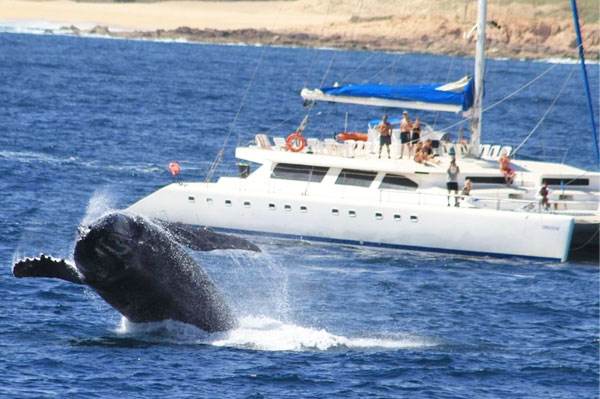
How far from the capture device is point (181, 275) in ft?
85.5

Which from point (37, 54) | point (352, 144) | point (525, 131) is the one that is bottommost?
point (352, 144)

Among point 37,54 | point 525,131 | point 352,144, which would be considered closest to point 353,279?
point 352,144

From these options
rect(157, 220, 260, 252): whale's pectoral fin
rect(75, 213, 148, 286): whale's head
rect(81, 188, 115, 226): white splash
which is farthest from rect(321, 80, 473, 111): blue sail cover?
rect(75, 213, 148, 286): whale's head

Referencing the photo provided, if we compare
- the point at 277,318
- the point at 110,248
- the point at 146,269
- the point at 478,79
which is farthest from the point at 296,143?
the point at 110,248

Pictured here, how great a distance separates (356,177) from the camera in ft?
134

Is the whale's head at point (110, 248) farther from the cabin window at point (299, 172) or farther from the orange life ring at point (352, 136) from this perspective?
the orange life ring at point (352, 136)

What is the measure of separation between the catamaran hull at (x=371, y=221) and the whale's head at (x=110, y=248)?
15184 millimetres

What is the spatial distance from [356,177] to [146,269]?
16648 mm

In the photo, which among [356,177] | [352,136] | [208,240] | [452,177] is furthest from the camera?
[352,136]

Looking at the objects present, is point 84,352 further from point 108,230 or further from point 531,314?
point 531,314

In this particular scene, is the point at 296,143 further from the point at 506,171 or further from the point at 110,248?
the point at 110,248

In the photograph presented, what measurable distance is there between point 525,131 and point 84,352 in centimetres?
5725

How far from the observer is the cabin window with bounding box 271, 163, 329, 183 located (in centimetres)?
4131

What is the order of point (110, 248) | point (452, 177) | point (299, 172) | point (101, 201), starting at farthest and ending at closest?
point (101, 201), point (299, 172), point (452, 177), point (110, 248)
